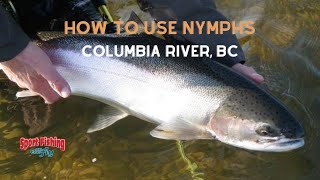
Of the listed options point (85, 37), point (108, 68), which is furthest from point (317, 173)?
point (85, 37)

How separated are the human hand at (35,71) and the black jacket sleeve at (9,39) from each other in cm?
3

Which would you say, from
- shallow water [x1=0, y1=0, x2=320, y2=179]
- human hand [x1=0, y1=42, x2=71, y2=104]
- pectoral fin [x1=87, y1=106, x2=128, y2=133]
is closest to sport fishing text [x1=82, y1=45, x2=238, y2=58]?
human hand [x1=0, y1=42, x2=71, y2=104]

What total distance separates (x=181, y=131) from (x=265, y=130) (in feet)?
1.28

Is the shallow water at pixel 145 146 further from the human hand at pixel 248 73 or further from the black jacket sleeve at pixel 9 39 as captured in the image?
the black jacket sleeve at pixel 9 39

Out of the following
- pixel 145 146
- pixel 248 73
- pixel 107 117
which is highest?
pixel 248 73

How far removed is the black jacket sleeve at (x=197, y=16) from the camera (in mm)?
2414

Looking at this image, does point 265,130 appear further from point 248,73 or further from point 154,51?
Result: point 154,51

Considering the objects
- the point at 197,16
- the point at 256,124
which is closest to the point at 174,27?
the point at 197,16

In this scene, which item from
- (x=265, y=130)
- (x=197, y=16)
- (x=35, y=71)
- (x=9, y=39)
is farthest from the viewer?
(x=197, y=16)

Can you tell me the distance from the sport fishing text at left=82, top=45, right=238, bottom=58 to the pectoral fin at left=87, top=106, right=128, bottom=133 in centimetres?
31

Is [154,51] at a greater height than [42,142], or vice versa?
[154,51]

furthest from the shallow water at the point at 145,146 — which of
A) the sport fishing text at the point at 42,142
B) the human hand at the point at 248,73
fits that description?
the human hand at the point at 248,73

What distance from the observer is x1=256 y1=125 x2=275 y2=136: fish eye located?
2023mm

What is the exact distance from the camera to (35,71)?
2.28 meters
